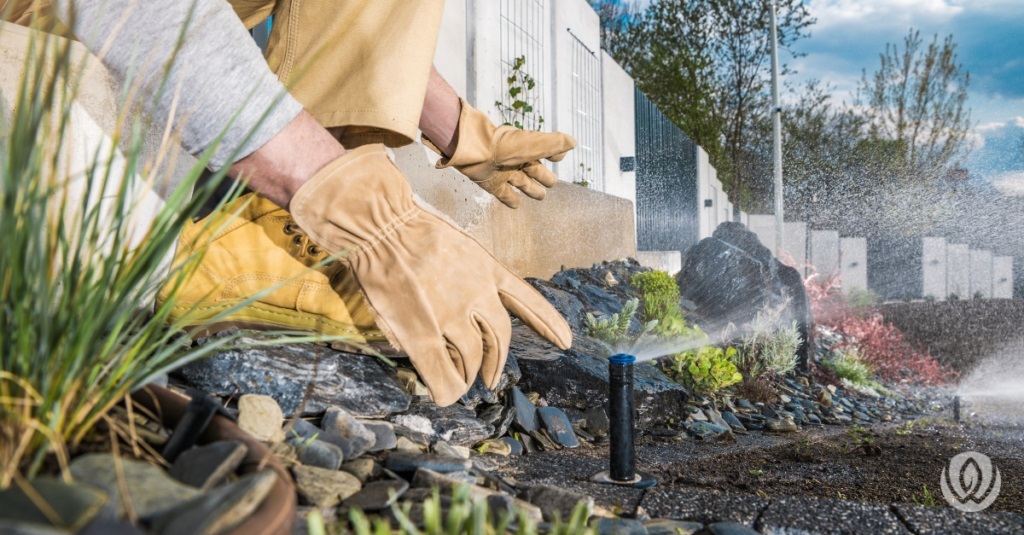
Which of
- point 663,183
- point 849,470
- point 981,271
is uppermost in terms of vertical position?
point 663,183

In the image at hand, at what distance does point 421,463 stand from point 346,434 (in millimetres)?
335

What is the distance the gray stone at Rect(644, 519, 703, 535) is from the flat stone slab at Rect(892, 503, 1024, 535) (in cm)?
48

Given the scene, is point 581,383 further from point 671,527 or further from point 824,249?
point 824,249

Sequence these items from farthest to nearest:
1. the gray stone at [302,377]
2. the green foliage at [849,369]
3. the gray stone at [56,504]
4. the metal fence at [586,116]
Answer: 1. the metal fence at [586,116]
2. the green foliage at [849,369]
3. the gray stone at [302,377]
4. the gray stone at [56,504]

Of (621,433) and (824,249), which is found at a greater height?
(621,433)

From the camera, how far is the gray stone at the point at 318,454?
1.51 m

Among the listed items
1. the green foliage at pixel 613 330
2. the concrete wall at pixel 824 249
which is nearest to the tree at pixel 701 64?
the concrete wall at pixel 824 249

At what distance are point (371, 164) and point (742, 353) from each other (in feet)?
17.0

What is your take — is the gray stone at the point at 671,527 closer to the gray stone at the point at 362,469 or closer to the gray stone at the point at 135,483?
the gray stone at the point at 362,469

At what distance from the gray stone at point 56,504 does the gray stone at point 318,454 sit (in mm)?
765

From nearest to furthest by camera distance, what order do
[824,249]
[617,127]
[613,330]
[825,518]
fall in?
[825,518] → [613,330] → [617,127] → [824,249]

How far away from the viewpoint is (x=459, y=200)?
4.93 meters

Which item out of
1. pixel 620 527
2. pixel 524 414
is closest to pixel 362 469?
pixel 620 527

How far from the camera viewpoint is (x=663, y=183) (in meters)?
15.5
